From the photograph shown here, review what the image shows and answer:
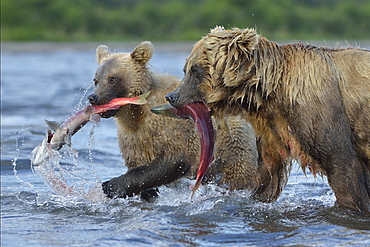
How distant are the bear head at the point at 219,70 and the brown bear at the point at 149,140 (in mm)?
1003

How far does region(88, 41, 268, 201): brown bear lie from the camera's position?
21.4ft

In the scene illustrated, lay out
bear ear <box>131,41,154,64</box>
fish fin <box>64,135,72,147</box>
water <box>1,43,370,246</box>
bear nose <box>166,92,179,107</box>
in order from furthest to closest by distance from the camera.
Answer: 1. bear ear <box>131,41,154,64</box>
2. fish fin <box>64,135,72,147</box>
3. bear nose <box>166,92,179,107</box>
4. water <box>1,43,370,246</box>

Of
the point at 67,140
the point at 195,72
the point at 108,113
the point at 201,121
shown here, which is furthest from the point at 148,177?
the point at 195,72

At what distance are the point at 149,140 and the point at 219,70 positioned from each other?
1.38m

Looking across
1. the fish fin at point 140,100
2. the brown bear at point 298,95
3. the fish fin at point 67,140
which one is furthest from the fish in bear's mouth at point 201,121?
the fish fin at point 67,140

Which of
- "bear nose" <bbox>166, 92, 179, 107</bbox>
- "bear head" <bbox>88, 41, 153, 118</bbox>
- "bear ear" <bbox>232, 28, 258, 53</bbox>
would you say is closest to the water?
"bear head" <bbox>88, 41, 153, 118</bbox>

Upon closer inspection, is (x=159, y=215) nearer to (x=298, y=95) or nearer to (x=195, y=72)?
(x=195, y=72)

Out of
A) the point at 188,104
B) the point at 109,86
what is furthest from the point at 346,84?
the point at 109,86

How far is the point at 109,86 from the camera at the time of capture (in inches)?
255

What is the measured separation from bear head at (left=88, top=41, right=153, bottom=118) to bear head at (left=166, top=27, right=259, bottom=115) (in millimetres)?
1087

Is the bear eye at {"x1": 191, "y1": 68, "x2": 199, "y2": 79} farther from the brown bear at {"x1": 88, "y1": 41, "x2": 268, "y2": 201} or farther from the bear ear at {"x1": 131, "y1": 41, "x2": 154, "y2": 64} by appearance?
the bear ear at {"x1": 131, "y1": 41, "x2": 154, "y2": 64}

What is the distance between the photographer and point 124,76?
21.5 ft

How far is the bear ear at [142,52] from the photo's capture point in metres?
6.62

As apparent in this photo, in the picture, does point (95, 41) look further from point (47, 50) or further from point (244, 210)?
point (244, 210)
